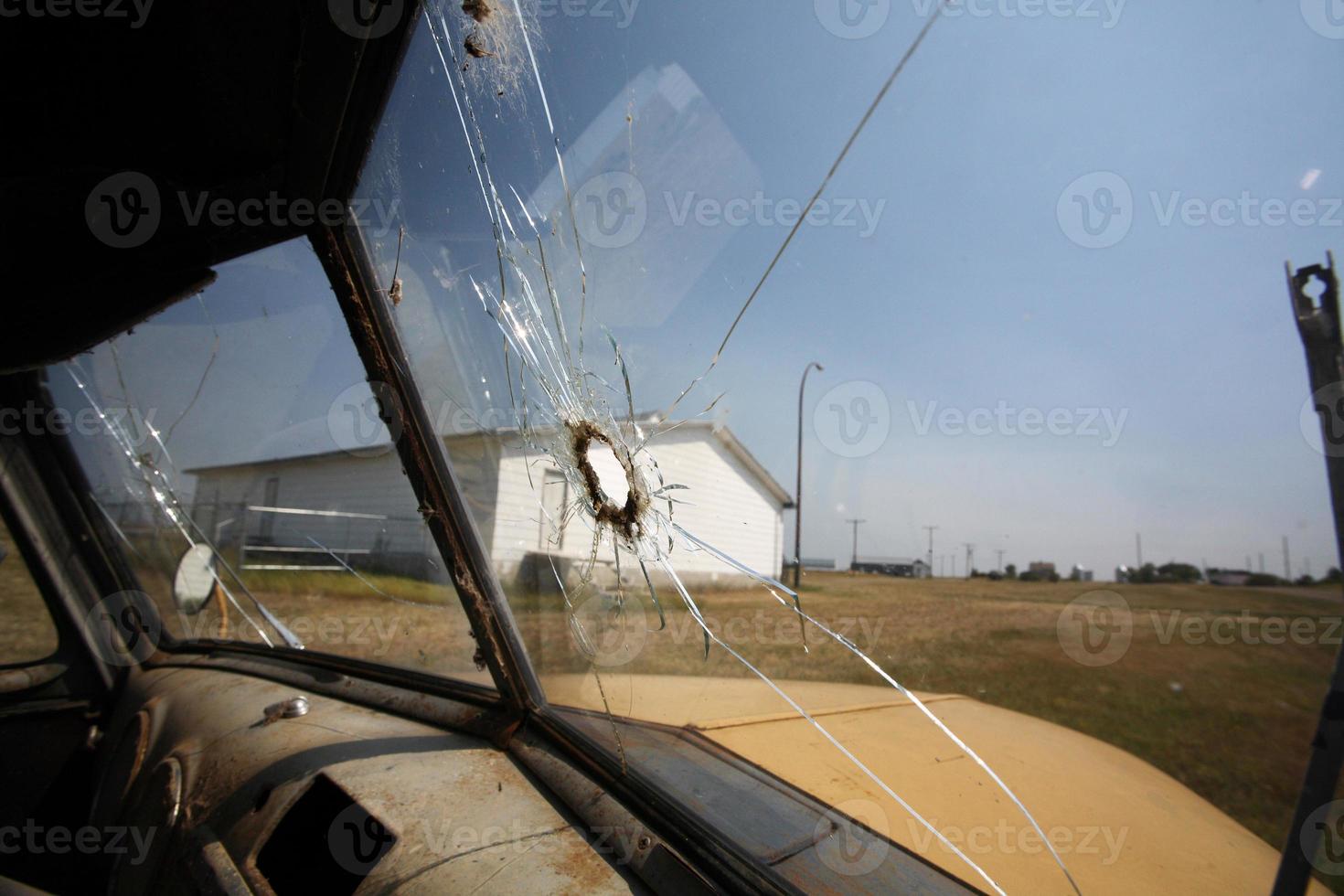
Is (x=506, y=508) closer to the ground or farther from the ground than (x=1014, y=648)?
farther from the ground

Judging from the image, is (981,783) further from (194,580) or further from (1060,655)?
(194,580)

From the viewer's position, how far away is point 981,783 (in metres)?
1.38

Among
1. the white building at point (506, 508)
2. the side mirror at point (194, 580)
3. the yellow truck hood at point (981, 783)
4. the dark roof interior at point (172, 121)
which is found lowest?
the yellow truck hood at point (981, 783)

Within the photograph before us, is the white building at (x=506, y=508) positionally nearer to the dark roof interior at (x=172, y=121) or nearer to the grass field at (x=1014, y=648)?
the grass field at (x=1014, y=648)

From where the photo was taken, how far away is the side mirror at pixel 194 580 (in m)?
3.03

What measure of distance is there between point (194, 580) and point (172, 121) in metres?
2.26

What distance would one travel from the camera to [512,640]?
1928 millimetres

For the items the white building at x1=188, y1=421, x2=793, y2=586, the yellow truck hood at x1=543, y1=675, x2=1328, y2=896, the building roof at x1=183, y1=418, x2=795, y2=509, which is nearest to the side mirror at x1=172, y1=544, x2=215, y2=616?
the white building at x1=188, y1=421, x2=793, y2=586

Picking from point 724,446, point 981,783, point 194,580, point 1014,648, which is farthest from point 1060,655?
point 194,580

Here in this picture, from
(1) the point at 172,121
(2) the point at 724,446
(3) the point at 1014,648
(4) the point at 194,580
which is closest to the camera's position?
(3) the point at 1014,648

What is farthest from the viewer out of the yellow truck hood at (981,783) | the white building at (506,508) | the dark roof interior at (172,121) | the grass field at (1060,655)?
the white building at (506,508)

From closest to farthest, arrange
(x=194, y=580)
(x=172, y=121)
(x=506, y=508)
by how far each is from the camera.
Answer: (x=172, y=121) < (x=506, y=508) < (x=194, y=580)

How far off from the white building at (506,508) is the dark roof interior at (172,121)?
35.0 inches

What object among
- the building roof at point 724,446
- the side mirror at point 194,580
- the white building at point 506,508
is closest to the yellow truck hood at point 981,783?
the white building at point 506,508
